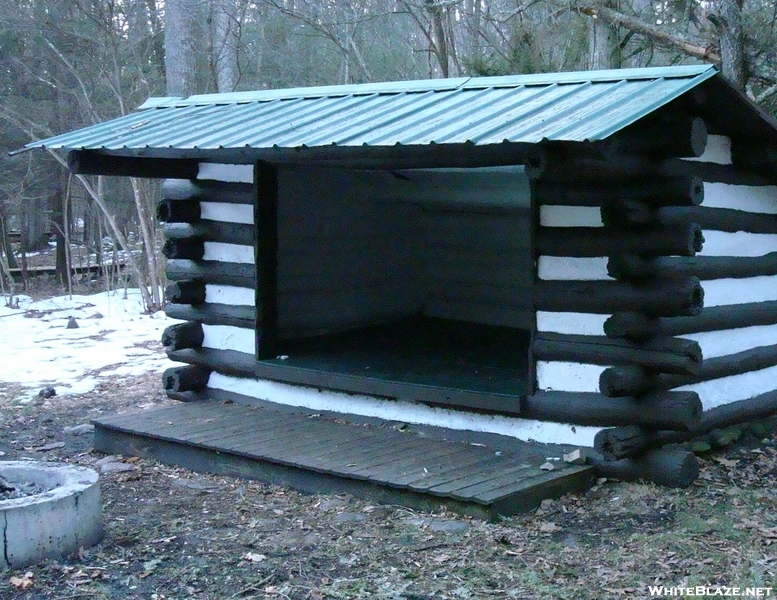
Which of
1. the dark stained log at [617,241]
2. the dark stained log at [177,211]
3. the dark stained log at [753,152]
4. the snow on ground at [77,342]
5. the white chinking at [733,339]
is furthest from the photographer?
the snow on ground at [77,342]

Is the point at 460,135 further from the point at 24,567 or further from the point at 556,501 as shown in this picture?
the point at 24,567

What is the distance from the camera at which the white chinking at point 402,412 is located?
6.09 meters

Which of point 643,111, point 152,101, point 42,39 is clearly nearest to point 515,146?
point 643,111

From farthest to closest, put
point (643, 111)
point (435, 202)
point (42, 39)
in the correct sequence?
point (42, 39) → point (435, 202) → point (643, 111)

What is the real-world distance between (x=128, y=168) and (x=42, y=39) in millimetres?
9621

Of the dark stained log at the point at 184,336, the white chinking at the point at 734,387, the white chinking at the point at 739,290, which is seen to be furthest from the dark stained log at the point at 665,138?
the dark stained log at the point at 184,336

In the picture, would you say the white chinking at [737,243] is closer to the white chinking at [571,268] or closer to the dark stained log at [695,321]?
the dark stained log at [695,321]

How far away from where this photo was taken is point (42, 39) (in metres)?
15.8

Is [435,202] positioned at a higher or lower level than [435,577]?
higher

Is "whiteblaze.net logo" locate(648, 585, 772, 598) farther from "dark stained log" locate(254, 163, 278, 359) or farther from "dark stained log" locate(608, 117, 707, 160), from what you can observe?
"dark stained log" locate(254, 163, 278, 359)

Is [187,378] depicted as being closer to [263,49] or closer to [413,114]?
[413,114]

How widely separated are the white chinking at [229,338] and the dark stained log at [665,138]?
3.59m

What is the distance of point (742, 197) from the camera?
7.04 m

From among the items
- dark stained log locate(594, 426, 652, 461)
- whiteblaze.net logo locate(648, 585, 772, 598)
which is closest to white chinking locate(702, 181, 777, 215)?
dark stained log locate(594, 426, 652, 461)
